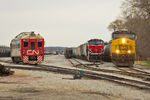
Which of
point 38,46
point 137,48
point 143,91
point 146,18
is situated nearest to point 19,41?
point 38,46

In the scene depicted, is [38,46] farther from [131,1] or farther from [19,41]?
[131,1]

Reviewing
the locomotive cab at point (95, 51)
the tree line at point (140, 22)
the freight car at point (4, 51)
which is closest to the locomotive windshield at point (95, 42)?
the locomotive cab at point (95, 51)

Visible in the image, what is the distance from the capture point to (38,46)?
24.1 m

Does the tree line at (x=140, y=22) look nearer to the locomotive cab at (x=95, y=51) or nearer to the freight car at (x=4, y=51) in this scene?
the locomotive cab at (x=95, y=51)

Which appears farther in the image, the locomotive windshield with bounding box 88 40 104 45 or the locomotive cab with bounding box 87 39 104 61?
the locomotive windshield with bounding box 88 40 104 45

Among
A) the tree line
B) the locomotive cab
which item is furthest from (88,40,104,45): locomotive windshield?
the tree line

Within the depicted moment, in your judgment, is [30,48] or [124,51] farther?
[30,48]

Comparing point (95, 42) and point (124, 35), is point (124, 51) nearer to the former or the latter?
point (124, 35)

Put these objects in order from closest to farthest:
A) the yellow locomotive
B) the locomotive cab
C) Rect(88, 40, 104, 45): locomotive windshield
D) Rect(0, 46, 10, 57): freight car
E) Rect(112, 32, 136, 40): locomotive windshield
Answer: the yellow locomotive, Rect(112, 32, 136, 40): locomotive windshield, the locomotive cab, Rect(88, 40, 104, 45): locomotive windshield, Rect(0, 46, 10, 57): freight car

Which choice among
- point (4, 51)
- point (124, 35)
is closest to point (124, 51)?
point (124, 35)

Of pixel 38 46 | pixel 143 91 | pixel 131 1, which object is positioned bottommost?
pixel 143 91

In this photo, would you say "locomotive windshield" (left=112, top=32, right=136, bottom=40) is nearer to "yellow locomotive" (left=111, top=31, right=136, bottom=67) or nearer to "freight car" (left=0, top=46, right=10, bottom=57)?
"yellow locomotive" (left=111, top=31, right=136, bottom=67)

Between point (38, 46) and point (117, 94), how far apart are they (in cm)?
1739

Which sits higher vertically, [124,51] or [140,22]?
[140,22]
